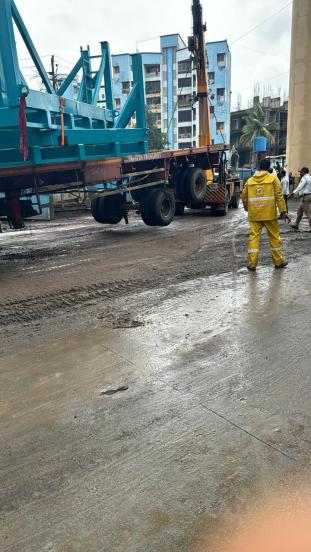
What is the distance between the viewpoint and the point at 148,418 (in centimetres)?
266

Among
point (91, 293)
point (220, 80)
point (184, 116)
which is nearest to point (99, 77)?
point (91, 293)

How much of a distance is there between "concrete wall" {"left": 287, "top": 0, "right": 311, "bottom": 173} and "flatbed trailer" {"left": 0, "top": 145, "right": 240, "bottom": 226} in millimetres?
9488

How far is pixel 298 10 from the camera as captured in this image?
65.8 ft

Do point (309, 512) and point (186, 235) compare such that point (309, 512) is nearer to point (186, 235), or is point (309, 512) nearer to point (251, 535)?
point (251, 535)

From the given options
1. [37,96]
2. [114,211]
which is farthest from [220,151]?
[37,96]

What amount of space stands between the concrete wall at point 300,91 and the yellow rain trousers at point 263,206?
17.0 m

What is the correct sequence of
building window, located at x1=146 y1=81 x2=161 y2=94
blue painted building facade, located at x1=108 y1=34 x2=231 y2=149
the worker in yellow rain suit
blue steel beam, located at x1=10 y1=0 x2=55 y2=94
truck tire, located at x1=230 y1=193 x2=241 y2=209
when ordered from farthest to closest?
building window, located at x1=146 y1=81 x2=161 y2=94 < blue painted building facade, located at x1=108 y1=34 x2=231 y2=149 < truck tire, located at x1=230 y1=193 x2=241 y2=209 < the worker in yellow rain suit < blue steel beam, located at x1=10 y1=0 x2=55 y2=94

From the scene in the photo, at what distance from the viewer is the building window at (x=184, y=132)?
5475cm

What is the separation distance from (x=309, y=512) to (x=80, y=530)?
3.44ft

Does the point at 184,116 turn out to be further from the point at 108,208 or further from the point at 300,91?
the point at 108,208

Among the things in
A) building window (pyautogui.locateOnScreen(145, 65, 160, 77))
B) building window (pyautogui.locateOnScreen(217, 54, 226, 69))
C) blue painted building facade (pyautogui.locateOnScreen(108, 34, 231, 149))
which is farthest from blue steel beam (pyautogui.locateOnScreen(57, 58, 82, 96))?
building window (pyautogui.locateOnScreen(145, 65, 160, 77))

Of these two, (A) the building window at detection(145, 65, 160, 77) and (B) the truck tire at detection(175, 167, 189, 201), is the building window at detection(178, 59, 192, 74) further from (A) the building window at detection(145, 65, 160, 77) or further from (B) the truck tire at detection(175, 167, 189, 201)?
(B) the truck tire at detection(175, 167, 189, 201)

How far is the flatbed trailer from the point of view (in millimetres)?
7052

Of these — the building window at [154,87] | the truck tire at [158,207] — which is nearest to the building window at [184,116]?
the building window at [154,87]
